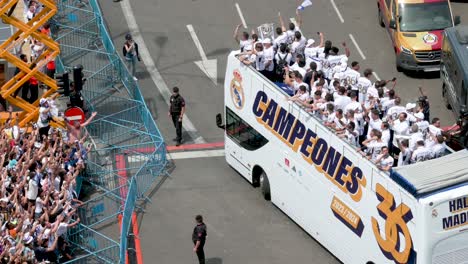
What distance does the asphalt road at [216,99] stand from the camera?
94.5ft

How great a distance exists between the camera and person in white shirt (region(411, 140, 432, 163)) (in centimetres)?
2542

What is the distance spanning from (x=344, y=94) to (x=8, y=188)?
875 centimetres

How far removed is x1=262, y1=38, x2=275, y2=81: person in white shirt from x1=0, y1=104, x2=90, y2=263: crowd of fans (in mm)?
5466

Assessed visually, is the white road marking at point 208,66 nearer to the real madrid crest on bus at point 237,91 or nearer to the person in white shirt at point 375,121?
the real madrid crest on bus at point 237,91

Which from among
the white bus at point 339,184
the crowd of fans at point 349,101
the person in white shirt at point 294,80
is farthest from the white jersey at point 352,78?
the white bus at point 339,184

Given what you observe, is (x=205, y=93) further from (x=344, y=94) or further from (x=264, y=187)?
(x=344, y=94)

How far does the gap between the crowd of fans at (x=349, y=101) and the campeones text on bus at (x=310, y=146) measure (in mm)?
488

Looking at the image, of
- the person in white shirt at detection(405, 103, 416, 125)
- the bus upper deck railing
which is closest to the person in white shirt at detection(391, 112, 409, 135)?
the person in white shirt at detection(405, 103, 416, 125)

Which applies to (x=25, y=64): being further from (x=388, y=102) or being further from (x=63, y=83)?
(x=388, y=102)

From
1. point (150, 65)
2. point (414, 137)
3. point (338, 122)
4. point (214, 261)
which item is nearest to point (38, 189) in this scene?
point (214, 261)

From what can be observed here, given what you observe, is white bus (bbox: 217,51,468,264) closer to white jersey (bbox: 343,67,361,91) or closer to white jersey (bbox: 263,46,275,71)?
white jersey (bbox: 263,46,275,71)

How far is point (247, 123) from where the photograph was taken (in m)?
30.6

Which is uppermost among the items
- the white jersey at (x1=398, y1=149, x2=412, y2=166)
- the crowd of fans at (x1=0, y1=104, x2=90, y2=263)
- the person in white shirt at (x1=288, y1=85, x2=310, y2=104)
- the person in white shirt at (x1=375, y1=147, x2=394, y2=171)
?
the person in white shirt at (x1=288, y1=85, x2=310, y2=104)

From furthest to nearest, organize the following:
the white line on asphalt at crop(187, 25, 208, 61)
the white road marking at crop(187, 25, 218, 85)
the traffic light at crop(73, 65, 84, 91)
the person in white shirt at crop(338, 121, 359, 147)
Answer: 1. the white line on asphalt at crop(187, 25, 208, 61)
2. the white road marking at crop(187, 25, 218, 85)
3. the traffic light at crop(73, 65, 84, 91)
4. the person in white shirt at crop(338, 121, 359, 147)
